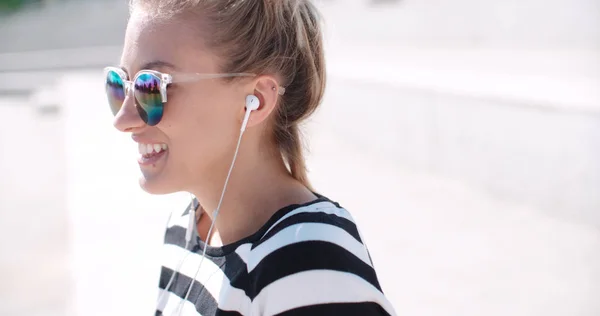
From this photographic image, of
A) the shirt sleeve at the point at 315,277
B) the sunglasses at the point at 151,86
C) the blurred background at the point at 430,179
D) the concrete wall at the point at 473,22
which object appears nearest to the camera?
the shirt sleeve at the point at 315,277

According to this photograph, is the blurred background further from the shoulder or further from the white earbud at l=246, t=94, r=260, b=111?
the shoulder

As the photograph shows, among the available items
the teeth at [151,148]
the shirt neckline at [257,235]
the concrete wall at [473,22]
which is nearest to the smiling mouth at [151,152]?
the teeth at [151,148]

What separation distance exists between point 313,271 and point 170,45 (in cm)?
54

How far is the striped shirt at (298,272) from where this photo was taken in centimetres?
119

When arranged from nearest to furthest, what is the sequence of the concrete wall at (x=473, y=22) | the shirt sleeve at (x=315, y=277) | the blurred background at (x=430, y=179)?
1. the shirt sleeve at (x=315, y=277)
2. the blurred background at (x=430, y=179)
3. the concrete wall at (x=473, y=22)

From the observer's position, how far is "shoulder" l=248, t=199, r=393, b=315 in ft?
3.89

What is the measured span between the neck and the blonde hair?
0.09m

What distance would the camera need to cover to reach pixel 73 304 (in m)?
3.92

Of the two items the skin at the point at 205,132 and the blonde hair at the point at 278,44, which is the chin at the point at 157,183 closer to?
the skin at the point at 205,132

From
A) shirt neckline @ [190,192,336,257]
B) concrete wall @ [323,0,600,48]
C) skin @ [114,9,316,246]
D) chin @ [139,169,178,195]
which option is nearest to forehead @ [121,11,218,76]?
skin @ [114,9,316,246]

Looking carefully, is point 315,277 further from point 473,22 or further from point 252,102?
point 473,22

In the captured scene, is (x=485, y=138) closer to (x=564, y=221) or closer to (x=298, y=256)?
(x=564, y=221)

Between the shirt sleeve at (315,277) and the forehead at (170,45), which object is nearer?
the shirt sleeve at (315,277)

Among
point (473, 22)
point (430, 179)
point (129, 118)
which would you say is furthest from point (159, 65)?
point (473, 22)
